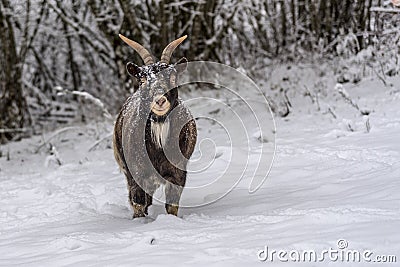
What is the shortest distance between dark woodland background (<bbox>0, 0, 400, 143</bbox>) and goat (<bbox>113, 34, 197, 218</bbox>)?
586 cm

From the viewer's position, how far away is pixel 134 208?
497 cm

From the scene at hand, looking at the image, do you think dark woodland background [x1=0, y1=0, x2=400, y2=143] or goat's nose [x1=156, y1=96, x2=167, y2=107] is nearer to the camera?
goat's nose [x1=156, y1=96, x2=167, y2=107]

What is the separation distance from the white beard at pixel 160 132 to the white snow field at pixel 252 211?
0.61m

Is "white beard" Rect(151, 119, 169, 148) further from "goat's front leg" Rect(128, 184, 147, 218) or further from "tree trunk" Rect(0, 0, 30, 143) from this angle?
"tree trunk" Rect(0, 0, 30, 143)

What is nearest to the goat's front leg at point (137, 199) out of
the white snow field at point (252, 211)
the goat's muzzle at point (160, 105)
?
the white snow field at point (252, 211)

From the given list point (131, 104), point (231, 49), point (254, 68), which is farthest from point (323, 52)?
point (131, 104)

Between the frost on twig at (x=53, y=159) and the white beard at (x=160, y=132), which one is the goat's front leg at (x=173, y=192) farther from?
the frost on twig at (x=53, y=159)

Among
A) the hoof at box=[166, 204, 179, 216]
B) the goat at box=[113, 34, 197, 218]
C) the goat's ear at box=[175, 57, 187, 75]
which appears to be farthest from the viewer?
the hoof at box=[166, 204, 179, 216]

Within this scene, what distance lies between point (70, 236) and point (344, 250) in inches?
80.5

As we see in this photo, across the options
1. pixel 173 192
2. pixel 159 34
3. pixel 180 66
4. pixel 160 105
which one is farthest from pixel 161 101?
pixel 159 34

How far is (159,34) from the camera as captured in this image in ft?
37.5

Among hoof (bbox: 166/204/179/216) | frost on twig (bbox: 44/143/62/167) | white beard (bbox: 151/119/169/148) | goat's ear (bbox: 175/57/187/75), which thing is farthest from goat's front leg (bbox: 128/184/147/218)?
frost on twig (bbox: 44/143/62/167)

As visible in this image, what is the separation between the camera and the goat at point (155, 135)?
4508 mm

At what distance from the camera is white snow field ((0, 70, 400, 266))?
3.47 m
